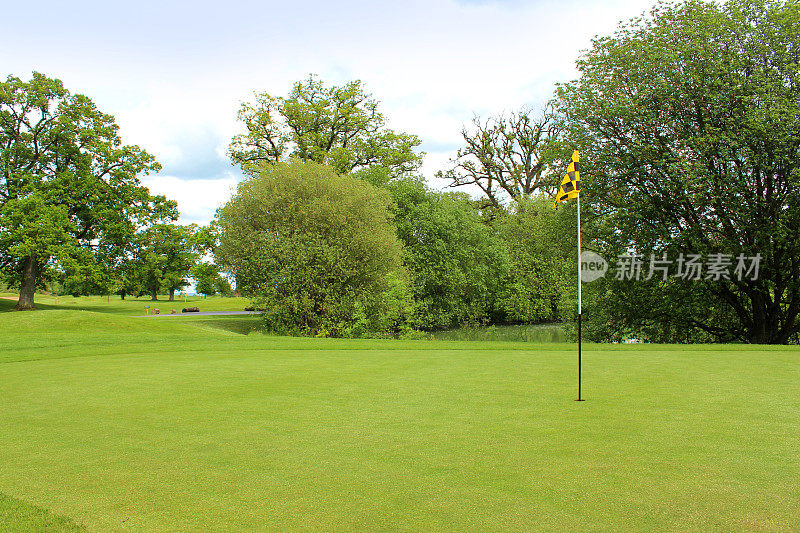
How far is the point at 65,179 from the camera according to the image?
3212 centimetres

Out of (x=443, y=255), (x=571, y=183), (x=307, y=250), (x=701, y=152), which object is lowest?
(x=571, y=183)

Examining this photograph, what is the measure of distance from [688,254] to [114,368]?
60.2 feet

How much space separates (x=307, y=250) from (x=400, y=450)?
19067 mm

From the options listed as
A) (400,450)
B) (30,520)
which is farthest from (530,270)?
(30,520)

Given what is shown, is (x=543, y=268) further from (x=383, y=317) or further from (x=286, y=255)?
(x=286, y=255)

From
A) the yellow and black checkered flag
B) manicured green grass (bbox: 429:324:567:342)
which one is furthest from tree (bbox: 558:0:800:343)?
the yellow and black checkered flag

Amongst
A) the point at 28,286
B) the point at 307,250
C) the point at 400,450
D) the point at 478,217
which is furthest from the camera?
the point at 478,217

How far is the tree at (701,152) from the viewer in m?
17.6

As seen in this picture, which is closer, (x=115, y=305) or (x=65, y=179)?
(x=65, y=179)

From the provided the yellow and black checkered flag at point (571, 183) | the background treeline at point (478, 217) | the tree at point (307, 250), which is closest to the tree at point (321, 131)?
the background treeline at point (478, 217)

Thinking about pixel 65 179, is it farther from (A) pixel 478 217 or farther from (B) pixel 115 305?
(B) pixel 115 305

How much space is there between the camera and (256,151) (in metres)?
37.2

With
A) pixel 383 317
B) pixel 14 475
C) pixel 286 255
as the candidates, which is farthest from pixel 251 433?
pixel 383 317

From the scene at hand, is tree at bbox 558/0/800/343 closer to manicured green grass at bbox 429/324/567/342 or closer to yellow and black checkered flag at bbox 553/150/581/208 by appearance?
manicured green grass at bbox 429/324/567/342
